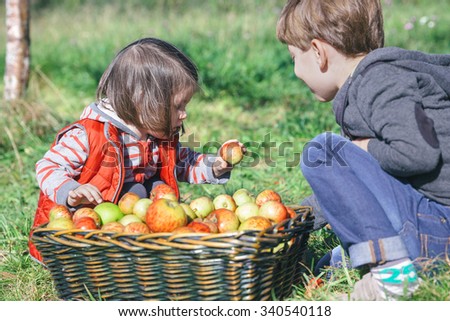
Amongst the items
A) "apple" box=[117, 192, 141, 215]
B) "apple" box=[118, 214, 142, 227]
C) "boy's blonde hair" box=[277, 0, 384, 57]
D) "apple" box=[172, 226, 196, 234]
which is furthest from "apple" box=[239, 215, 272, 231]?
"boy's blonde hair" box=[277, 0, 384, 57]

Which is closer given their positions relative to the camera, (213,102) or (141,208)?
(141,208)

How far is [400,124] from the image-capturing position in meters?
2.22

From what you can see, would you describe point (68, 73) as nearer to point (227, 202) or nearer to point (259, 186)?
point (259, 186)

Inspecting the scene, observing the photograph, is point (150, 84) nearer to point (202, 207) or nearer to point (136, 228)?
point (202, 207)

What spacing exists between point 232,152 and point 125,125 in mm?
555

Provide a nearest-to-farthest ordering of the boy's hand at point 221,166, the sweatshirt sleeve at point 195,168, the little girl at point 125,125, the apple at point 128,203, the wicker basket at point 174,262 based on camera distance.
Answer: the wicker basket at point 174,262, the apple at point 128,203, the little girl at point 125,125, the boy's hand at point 221,166, the sweatshirt sleeve at point 195,168

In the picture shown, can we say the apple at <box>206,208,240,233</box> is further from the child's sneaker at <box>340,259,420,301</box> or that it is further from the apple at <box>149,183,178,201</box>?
the child's sneaker at <box>340,259,420,301</box>

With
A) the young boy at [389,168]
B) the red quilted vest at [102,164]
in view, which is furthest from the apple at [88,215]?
the young boy at [389,168]

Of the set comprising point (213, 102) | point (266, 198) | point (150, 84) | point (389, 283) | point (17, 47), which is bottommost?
point (389, 283)

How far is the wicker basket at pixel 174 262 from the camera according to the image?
2.21 metres

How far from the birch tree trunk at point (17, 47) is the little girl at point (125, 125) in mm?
2740

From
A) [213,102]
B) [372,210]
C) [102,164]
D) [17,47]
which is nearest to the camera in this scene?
[372,210]

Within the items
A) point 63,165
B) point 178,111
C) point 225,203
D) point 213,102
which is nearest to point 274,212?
point 225,203

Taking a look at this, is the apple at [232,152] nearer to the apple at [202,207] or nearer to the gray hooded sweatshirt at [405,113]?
the apple at [202,207]
